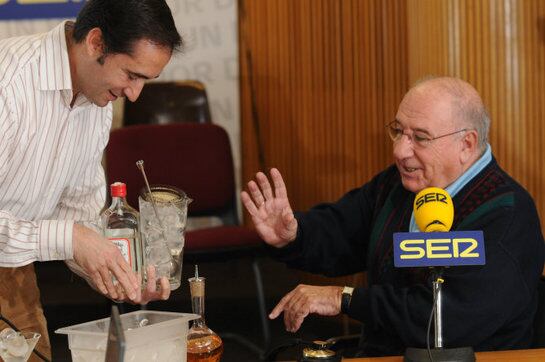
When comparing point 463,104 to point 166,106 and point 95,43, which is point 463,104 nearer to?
point 95,43

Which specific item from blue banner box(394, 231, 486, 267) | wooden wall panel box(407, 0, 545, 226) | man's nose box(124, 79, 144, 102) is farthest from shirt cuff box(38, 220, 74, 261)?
wooden wall panel box(407, 0, 545, 226)

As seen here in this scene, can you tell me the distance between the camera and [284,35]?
17.5 feet

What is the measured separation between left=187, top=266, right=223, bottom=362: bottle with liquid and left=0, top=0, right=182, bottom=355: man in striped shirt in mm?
141

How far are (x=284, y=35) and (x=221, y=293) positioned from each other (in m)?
1.47

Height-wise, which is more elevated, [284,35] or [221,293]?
[284,35]

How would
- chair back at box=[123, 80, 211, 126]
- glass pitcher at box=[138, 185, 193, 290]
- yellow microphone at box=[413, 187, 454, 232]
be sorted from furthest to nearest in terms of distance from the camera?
chair back at box=[123, 80, 211, 126], glass pitcher at box=[138, 185, 193, 290], yellow microphone at box=[413, 187, 454, 232]

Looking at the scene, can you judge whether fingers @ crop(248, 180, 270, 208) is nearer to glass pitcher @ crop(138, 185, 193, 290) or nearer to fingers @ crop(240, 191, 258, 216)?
fingers @ crop(240, 191, 258, 216)

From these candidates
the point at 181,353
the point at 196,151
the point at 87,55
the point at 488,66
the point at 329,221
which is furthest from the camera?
the point at 196,151

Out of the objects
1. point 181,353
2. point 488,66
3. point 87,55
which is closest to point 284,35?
point 488,66

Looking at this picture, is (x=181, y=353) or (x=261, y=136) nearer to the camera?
(x=181, y=353)

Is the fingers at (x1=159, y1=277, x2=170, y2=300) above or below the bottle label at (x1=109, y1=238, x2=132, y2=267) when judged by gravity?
below

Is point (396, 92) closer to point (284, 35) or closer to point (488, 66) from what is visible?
point (284, 35)

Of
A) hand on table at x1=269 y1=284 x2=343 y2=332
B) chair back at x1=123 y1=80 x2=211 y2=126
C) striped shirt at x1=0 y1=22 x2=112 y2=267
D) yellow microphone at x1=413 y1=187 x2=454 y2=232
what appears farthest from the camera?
chair back at x1=123 y1=80 x2=211 y2=126

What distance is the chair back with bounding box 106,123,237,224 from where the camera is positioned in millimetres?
4723
